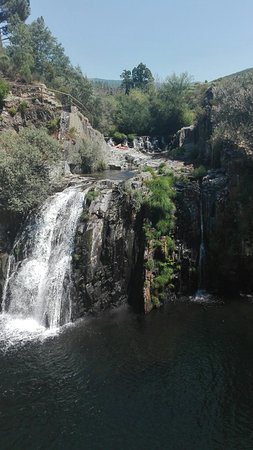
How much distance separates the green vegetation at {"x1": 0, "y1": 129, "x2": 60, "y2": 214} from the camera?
29.3 m

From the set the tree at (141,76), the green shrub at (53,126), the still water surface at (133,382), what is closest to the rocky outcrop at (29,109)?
the green shrub at (53,126)

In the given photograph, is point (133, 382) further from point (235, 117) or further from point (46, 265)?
point (235, 117)

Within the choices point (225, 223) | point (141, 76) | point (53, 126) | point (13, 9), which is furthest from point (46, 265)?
point (141, 76)

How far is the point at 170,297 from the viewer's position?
85.6ft

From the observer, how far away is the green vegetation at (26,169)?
96.3 feet

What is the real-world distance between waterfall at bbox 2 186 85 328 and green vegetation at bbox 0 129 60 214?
1243 millimetres

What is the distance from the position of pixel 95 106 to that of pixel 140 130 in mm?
10112

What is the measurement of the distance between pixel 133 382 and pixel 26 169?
1895 cm

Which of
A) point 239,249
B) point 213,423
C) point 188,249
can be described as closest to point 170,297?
point 188,249

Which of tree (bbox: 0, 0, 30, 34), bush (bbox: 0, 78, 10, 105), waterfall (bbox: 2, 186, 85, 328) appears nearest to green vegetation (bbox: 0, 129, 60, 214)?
waterfall (bbox: 2, 186, 85, 328)

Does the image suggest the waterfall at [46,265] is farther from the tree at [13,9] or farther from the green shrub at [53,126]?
the tree at [13,9]

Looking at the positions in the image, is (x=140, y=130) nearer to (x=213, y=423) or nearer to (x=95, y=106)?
(x=95, y=106)

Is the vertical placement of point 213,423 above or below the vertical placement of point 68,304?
below

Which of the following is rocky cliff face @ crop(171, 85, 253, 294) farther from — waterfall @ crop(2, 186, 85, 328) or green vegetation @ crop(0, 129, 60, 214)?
green vegetation @ crop(0, 129, 60, 214)
